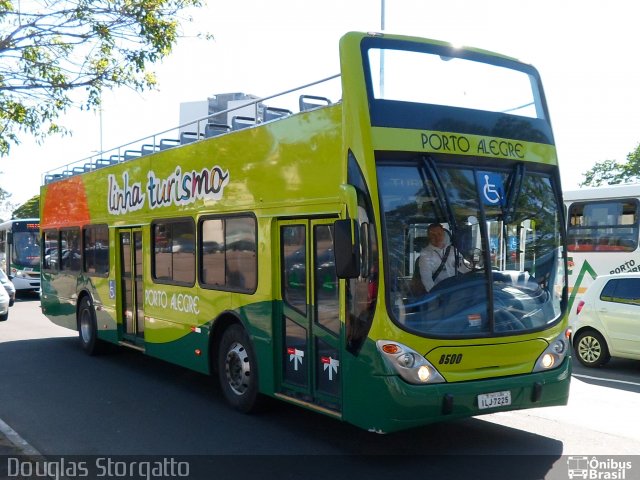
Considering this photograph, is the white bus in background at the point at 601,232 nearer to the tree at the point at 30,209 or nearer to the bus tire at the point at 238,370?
the bus tire at the point at 238,370

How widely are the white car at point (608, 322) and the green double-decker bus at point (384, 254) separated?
4.87m

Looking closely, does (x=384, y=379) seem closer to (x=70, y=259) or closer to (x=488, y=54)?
(x=488, y=54)

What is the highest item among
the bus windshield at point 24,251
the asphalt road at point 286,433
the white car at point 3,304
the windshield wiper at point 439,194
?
the windshield wiper at point 439,194

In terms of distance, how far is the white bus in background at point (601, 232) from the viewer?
1440 centimetres

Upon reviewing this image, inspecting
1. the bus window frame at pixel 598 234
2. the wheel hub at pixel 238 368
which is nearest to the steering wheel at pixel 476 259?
the wheel hub at pixel 238 368

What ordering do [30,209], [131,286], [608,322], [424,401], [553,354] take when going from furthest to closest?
[30,209]
[608,322]
[131,286]
[553,354]
[424,401]

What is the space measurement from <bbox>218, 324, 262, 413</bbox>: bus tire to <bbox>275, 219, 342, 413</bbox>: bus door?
24.0 inches

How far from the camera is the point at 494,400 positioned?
20.3 ft

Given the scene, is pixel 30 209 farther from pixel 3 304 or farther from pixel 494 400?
pixel 494 400

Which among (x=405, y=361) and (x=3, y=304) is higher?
(x=405, y=361)

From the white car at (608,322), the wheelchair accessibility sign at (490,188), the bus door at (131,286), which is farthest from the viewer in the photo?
the white car at (608,322)

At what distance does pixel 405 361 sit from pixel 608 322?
6.73 metres

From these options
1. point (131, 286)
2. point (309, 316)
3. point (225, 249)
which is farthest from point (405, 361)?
point (131, 286)

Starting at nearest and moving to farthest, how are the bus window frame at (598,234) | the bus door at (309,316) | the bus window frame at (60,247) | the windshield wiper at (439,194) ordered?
the windshield wiper at (439,194), the bus door at (309,316), the bus window frame at (60,247), the bus window frame at (598,234)
